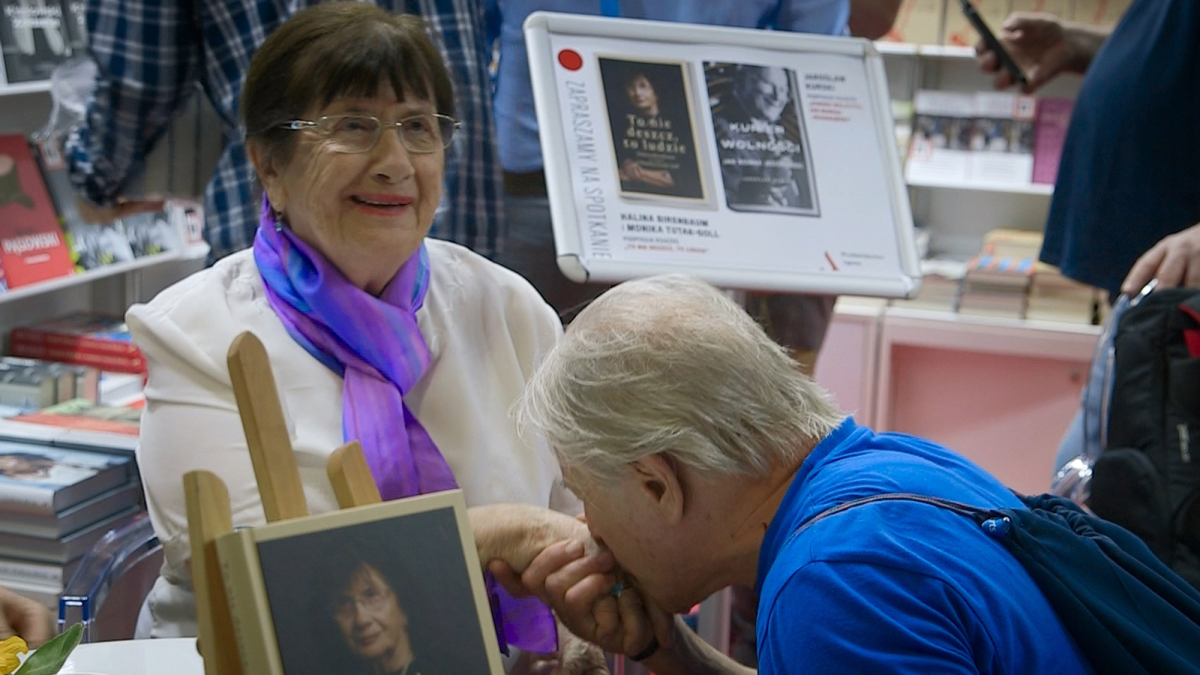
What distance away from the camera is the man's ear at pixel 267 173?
1.84 meters

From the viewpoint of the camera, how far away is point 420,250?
6.52ft

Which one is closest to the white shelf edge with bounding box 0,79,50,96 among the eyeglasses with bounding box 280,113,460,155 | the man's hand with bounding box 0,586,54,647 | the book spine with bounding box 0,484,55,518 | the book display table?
the book spine with bounding box 0,484,55,518

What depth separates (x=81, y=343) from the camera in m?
3.46

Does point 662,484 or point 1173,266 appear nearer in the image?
point 662,484

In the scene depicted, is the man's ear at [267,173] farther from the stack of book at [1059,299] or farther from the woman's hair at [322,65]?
the stack of book at [1059,299]

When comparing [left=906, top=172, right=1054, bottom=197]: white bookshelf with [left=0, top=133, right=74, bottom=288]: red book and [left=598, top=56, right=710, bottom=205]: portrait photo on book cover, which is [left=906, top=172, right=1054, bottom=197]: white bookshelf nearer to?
[left=598, top=56, right=710, bottom=205]: portrait photo on book cover

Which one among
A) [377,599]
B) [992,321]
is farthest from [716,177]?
[992,321]

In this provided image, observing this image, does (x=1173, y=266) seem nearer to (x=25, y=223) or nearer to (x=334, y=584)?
(x=334, y=584)

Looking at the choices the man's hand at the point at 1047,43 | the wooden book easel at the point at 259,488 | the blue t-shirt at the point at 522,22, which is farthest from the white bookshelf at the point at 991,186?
the wooden book easel at the point at 259,488

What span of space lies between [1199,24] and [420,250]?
198 centimetres

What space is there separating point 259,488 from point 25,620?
0.58m

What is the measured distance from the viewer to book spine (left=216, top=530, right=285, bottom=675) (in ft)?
3.27

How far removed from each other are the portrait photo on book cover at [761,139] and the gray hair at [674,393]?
Answer: 1003 millimetres

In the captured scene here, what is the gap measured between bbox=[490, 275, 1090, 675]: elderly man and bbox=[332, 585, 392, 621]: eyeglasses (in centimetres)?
35
